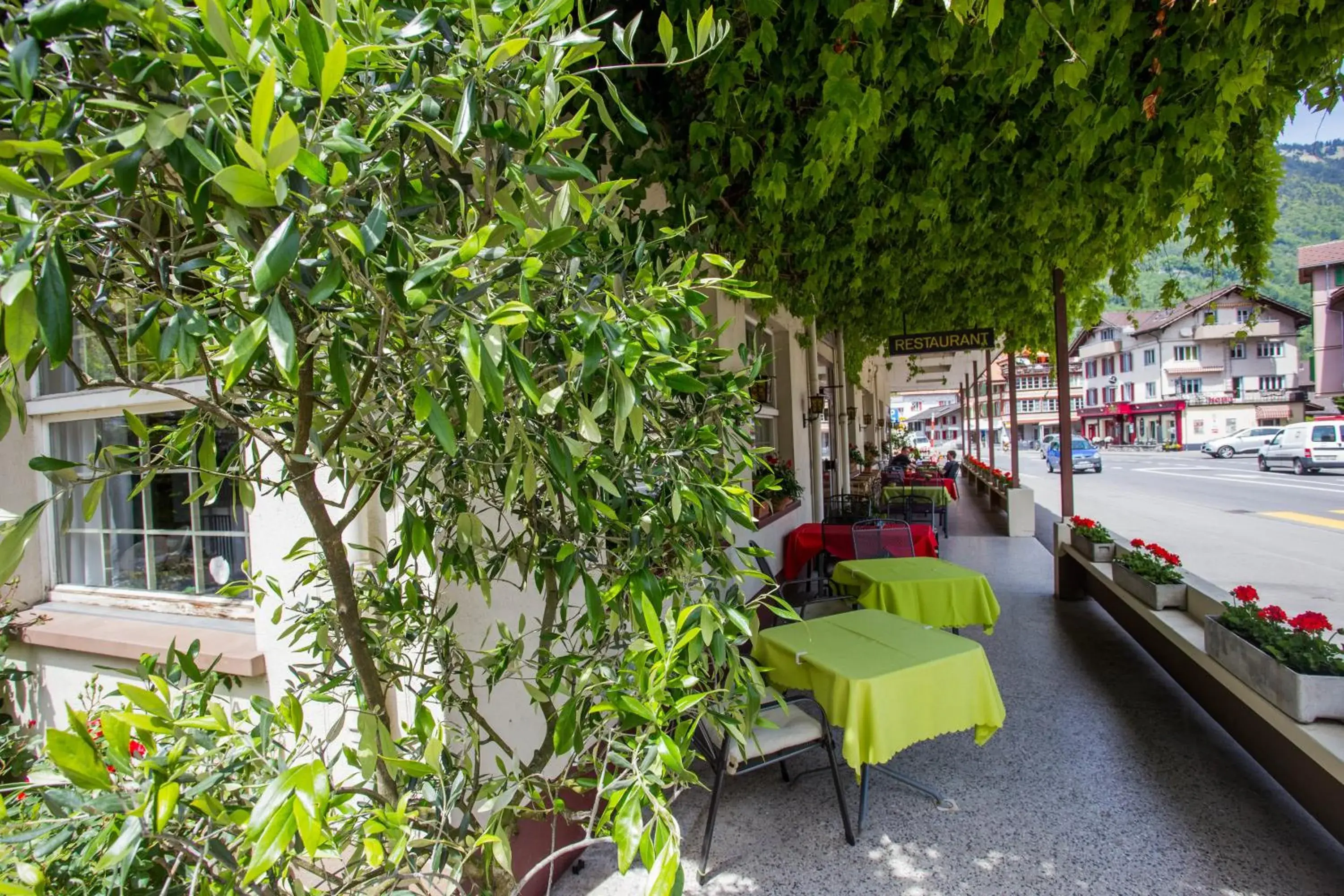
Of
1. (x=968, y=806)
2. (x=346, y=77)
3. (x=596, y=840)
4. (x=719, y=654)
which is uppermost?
(x=346, y=77)

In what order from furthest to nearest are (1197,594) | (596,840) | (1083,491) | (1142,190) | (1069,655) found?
(1083,491)
(1069,655)
(1197,594)
(1142,190)
(596,840)

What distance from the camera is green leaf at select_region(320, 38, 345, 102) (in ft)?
1.89

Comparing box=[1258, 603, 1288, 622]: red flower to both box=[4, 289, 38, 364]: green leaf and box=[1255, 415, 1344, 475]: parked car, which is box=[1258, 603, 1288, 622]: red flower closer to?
box=[4, 289, 38, 364]: green leaf

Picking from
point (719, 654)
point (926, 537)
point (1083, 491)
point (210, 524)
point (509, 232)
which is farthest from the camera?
point (1083, 491)

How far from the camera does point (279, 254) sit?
1.81 ft

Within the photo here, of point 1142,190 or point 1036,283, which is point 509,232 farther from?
point 1036,283

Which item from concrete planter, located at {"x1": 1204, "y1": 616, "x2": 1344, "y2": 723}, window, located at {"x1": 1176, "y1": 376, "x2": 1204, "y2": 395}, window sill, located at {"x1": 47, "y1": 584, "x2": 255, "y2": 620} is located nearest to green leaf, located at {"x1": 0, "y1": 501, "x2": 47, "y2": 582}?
window sill, located at {"x1": 47, "y1": 584, "x2": 255, "y2": 620}

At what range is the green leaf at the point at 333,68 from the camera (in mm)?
577

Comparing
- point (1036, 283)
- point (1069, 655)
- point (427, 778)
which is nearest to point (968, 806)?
point (1069, 655)

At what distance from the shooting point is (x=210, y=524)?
2.85 meters

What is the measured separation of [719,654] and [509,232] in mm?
746

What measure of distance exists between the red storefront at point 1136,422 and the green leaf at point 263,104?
56489 mm

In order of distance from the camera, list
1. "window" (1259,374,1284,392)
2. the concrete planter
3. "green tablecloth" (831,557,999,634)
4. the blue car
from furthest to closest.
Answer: "window" (1259,374,1284,392), the blue car, "green tablecloth" (831,557,999,634), the concrete planter

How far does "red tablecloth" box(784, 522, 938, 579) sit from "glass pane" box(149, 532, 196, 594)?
4.59 meters
